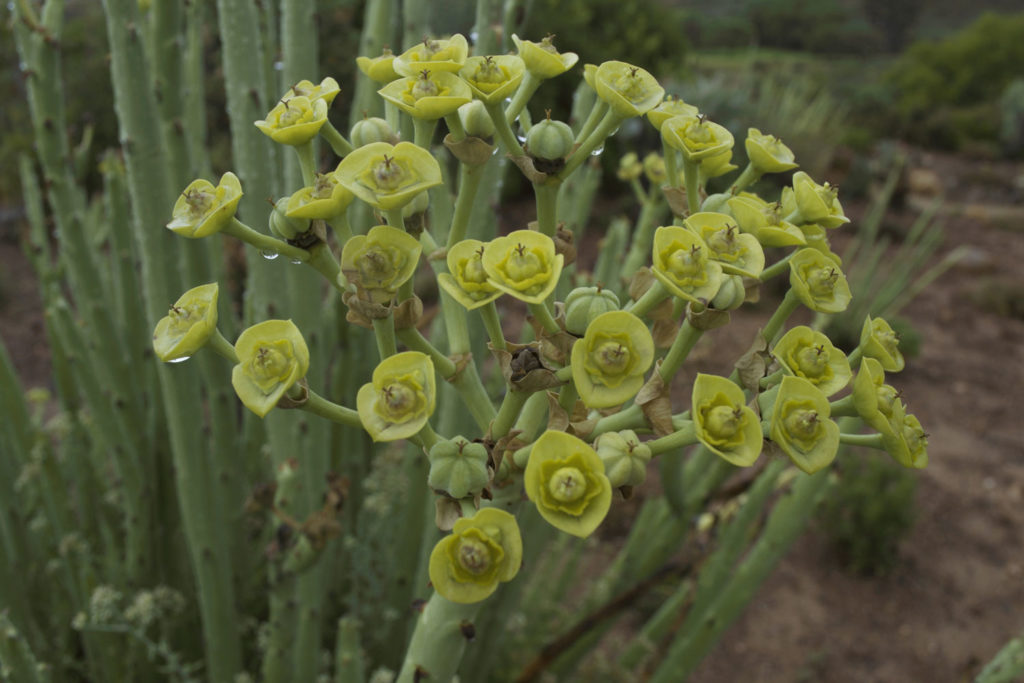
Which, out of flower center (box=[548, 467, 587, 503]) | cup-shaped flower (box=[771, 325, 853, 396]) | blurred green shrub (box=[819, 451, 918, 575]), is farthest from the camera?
blurred green shrub (box=[819, 451, 918, 575])

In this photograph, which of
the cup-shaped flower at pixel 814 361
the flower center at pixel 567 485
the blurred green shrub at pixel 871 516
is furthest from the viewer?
the blurred green shrub at pixel 871 516

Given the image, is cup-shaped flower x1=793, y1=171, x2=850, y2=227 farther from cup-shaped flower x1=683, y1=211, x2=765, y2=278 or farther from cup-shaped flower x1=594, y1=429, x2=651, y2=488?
cup-shaped flower x1=594, y1=429, x2=651, y2=488

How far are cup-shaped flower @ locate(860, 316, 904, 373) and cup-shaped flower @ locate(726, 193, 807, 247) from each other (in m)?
0.12

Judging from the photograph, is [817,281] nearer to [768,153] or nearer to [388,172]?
[768,153]

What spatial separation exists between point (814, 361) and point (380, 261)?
0.42m

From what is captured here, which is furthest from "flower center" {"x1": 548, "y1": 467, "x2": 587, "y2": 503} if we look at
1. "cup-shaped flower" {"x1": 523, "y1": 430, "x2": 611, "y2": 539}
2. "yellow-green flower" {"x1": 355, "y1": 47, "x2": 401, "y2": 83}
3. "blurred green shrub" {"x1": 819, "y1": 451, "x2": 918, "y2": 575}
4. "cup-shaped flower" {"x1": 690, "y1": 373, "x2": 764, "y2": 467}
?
"blurred green shrub" {"x1": 819, "y1": 451, "x2": 918, "y2": 575}

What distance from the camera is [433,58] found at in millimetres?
726

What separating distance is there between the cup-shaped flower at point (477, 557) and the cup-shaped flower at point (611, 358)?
0.42 ft

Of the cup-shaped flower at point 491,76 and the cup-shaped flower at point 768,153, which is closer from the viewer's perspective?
the cup-shaped flower at point 491,76

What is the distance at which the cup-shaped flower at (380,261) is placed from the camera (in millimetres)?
648

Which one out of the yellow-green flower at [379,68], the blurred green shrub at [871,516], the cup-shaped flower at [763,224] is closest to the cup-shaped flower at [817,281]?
the cup-shaped flower at [763,224]

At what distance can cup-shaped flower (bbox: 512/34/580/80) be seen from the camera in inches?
28.9

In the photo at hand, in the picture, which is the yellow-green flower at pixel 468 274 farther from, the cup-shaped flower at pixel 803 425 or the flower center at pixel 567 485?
the cup-shaped flower at pixel 803 425

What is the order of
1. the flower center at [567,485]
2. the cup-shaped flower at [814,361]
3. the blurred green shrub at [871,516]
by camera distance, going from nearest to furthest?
the flower center at [567,485]
the cup-shaped flower at [814,361]
the blurred green shrub at [871,516]
